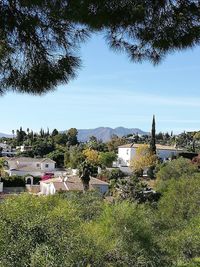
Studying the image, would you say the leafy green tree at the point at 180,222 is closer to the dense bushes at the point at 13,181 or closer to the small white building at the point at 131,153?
the dense bushes at the point at 13,181

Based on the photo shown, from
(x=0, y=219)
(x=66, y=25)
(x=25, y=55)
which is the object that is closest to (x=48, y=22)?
(x=66, y=25)

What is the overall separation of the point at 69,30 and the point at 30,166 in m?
65.8

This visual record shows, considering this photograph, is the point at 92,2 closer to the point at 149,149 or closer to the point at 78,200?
the point at 78,200

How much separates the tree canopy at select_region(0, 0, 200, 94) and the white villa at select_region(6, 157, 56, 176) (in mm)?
60742

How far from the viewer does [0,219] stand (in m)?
17.6

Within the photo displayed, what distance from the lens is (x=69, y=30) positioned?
592cm

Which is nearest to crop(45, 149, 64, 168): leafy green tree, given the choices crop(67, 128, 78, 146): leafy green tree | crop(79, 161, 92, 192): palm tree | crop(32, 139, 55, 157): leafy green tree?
crop(32, 139, 55, 157): leafy green tree

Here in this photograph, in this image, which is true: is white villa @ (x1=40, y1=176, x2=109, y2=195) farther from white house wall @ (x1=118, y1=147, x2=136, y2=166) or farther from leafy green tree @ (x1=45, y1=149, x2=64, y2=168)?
white house wall @ (x1=118, y1=147, x2=136, y2=166)

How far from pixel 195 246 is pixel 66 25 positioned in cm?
2129

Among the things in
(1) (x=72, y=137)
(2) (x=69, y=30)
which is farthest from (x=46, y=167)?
(2) (x=69, y=30)

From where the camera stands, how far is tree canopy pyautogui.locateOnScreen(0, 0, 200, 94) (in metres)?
5.26

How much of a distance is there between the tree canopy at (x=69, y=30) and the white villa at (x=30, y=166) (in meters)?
60.7

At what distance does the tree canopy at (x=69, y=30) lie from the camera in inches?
207

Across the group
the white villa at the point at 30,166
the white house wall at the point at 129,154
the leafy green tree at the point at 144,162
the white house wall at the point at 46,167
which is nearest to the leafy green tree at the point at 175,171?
the leafy green tree at the point at 144,162
